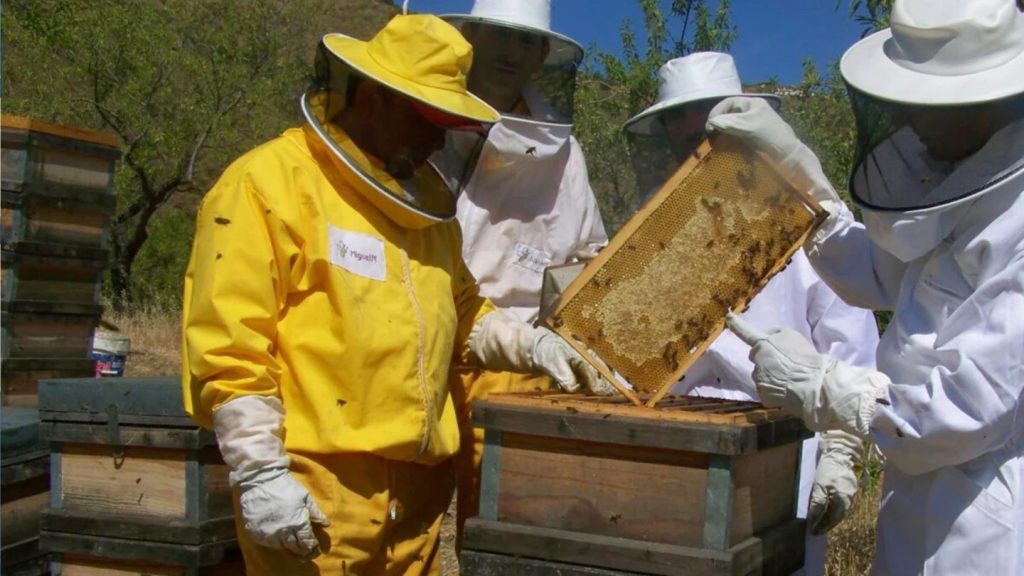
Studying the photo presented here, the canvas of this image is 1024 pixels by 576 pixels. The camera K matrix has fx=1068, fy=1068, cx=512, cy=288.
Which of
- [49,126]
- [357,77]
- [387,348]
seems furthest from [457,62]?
[49,126]

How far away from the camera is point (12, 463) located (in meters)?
4.08

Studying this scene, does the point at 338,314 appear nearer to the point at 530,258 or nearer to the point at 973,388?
the point at 530,258

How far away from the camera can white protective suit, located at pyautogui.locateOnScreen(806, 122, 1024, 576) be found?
239 cm

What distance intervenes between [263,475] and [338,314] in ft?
1.51

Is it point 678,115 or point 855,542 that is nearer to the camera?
point 678,115

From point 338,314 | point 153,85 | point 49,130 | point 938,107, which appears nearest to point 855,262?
point 938,107

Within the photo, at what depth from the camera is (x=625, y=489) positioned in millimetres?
2658

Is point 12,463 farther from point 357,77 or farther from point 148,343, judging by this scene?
point 148,343

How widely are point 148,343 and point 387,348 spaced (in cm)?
1212

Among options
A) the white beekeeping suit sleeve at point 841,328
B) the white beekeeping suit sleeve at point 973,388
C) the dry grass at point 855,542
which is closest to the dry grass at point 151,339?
the dry grass at point 855,542

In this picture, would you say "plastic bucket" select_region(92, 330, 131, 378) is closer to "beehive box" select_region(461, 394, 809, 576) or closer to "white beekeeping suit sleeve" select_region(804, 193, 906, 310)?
"beehive box" select_region(461, 394, 809, 576)

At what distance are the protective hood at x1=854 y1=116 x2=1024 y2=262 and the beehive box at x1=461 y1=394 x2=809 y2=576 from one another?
1.89 feet

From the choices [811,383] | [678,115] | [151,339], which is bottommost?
[151,339]

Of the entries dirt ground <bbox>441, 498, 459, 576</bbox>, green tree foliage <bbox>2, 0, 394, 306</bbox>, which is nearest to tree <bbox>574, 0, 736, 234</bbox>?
dirt ground <bbox>441, 498, 459, 576</bbox>
